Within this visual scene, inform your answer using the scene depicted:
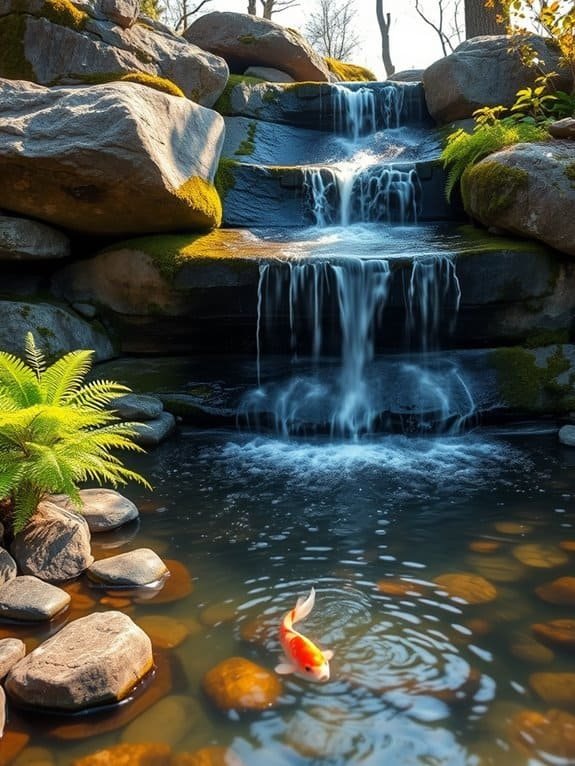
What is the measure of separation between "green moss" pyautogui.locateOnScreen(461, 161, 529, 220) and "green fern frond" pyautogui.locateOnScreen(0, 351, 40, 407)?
585 cm

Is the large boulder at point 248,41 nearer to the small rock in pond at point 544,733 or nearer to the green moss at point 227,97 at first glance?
the green moss at point 227,97

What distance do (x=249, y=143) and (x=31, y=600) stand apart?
1015 centimetres

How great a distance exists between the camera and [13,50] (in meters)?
10.1

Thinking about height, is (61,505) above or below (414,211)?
below

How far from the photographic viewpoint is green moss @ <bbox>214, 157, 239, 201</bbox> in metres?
10.4

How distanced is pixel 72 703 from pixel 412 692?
1.47 metres

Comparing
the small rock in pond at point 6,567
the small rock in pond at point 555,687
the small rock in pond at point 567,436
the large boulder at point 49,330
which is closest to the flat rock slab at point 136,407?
the large boulder at point 49,330

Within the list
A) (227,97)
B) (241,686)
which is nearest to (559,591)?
(241,686)

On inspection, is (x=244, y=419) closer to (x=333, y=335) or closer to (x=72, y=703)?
(x=333, y=335)

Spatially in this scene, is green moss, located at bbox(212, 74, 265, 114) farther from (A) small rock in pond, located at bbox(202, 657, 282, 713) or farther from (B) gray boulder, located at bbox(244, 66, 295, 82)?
(A) small rock in pond, located at bbox(202, 657, 282, 713)

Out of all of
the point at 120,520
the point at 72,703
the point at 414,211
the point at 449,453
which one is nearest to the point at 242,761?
the point at 72,703

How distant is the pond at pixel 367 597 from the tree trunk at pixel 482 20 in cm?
1237

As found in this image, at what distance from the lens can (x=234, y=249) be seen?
8.31 metres

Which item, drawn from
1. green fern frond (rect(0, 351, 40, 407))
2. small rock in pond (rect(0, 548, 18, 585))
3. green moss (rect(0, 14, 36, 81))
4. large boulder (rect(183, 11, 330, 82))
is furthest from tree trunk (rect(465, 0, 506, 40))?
small rock in pond (rect(0, 548, 18, 585))
